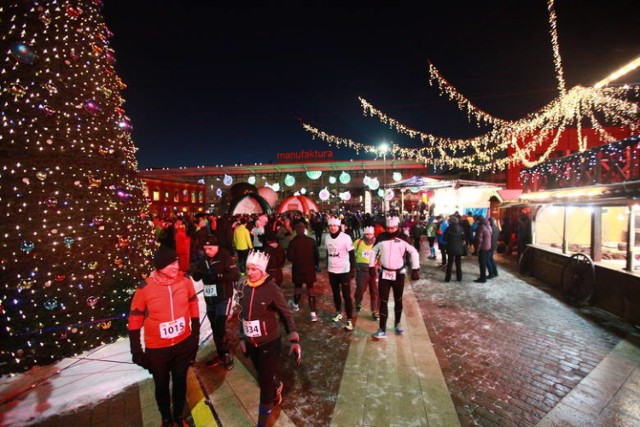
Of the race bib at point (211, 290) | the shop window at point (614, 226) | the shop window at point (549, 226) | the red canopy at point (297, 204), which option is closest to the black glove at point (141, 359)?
the race bib at point (211, 290)

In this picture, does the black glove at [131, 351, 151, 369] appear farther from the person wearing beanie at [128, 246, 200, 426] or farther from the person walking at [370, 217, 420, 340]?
the person walking at [370, 217, 420, 340]

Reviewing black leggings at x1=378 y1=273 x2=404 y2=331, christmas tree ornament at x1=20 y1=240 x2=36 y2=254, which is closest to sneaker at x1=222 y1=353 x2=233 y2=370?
black leggings at x1=378 y1=273 x2=404 y2=331

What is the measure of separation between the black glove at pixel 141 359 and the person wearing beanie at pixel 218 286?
1.46 metres

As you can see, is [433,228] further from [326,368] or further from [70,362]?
[70,362]

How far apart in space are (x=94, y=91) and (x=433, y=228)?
11.5 metres

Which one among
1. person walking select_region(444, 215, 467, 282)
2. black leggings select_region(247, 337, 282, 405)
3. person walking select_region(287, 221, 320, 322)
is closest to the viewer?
black leggings select_region(247, 337, 282, 405)

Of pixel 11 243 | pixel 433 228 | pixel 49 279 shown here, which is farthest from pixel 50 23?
pixel 433 228

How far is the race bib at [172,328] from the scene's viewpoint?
292cm

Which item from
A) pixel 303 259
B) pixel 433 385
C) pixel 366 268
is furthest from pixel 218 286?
pixel 433 385

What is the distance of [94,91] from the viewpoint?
195 inches

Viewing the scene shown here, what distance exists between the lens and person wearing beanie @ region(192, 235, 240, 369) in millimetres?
4332

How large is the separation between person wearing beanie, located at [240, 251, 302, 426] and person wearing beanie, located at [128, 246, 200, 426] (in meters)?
0.59

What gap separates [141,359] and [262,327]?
1145mm

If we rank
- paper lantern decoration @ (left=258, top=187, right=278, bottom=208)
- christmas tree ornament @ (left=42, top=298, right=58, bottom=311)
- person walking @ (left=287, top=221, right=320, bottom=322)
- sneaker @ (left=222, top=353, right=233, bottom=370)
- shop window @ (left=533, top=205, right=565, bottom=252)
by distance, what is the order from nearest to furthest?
christmas tree ornament @ (left=42, top=298, right=58, bottom=311), sneaker @ (left=222, top=353, right=233, bottom=370), person walking @ (left=287, top=221, right=320, bottom=322), shop window @ (left=533, top=205, right=565, bottom=252), paper lantern decoration @ (left=258, top=187, right=278, bottom=208)
